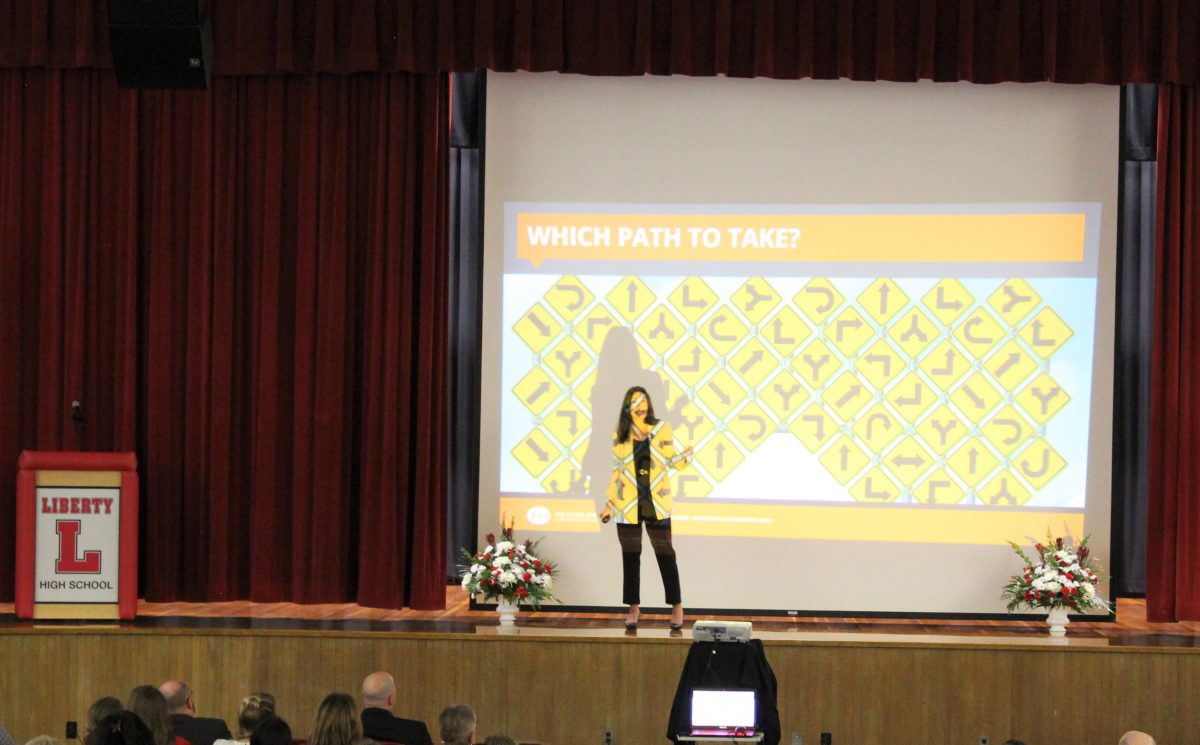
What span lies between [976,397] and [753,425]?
4.13ft

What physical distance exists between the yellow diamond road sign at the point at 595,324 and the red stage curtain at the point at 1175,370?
306 centimetres

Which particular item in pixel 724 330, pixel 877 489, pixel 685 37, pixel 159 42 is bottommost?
pixel 877 489

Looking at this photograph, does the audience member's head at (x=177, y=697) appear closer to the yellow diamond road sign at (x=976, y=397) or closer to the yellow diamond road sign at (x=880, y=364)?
the yellow diamond road sign at (x=880, y=364)

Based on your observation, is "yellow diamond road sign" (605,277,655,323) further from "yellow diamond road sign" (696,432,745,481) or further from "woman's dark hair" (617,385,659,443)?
"yellow diamond road sign" (696,432,745,481)

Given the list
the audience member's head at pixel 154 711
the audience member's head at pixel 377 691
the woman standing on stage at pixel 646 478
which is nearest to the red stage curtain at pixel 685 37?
the woman standing on stage at pixel 646 478

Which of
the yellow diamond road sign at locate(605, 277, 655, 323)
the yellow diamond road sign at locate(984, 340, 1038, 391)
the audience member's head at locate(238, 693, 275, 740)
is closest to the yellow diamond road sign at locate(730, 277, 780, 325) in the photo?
the yellow diamond road sign at locate(605, 277, 655, 323)

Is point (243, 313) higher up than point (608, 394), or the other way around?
point (243, 313)

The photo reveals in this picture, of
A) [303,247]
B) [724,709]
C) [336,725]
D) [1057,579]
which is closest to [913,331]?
[1057,579]

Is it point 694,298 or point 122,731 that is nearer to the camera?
point 122,731

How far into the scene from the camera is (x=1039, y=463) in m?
7.11

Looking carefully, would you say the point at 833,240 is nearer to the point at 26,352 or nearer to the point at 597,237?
the point at 597,237

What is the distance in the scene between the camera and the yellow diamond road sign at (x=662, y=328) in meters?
7.24

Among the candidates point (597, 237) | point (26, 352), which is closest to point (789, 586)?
point (597, 237)

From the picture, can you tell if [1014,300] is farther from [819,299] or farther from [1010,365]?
[819,299]
